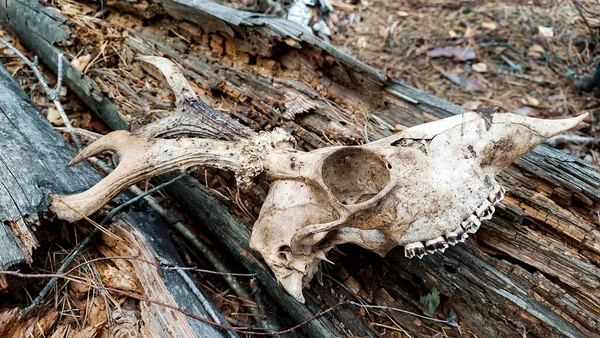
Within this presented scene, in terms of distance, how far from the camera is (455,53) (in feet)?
15.4

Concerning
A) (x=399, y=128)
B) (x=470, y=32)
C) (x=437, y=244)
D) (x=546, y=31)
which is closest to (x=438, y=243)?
(x=437, y=244)

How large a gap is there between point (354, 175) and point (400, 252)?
0.50 metres

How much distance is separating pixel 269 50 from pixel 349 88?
0.61 meters

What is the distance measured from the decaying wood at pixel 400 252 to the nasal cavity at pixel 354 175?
0.42 metres

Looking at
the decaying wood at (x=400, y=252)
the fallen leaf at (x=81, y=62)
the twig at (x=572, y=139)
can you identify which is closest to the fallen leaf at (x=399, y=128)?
the decaying wood at (x=400, y=252)

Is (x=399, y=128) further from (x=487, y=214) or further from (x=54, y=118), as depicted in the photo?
(x=54, y=118)

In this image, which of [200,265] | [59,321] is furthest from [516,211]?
[59,321]

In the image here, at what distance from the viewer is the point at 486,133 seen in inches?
76.9

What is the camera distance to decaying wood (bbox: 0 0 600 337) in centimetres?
215

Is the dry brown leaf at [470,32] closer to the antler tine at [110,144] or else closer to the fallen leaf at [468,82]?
the fallen leaf at [468,82]

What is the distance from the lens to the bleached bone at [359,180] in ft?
6.24

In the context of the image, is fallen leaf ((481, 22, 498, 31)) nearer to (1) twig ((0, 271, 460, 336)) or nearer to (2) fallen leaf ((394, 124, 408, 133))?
(2) fallen leaf ((394, 124, 408, 133))

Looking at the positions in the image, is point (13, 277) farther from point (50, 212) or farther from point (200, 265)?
point (200, 265)

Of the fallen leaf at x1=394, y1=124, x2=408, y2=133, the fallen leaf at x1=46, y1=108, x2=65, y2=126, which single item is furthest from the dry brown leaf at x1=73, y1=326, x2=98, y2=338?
the fallen leaf at x1=394, y1=124, x2=408, y2=133
